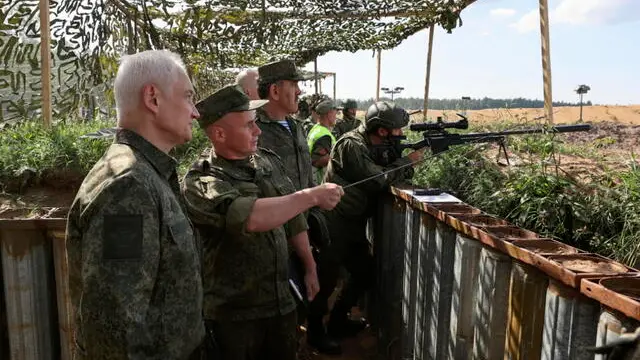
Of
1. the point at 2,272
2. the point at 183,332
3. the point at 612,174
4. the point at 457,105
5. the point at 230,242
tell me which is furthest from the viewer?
the point at 457,105

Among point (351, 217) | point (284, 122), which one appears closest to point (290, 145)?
point (284, 122)

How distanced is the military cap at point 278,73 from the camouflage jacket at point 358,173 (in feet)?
3.30

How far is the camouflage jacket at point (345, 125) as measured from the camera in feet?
31.4

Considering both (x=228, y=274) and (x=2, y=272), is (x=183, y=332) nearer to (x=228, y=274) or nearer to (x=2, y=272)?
(x=228, y=274)

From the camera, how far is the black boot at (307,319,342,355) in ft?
14.9

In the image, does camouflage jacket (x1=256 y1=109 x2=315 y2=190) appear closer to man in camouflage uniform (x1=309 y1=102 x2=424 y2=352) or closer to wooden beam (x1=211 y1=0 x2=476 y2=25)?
man in camouflage uniform (x1=309 y1=102 x2=424 y2=352)

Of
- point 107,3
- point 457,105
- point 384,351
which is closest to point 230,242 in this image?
point 384,351

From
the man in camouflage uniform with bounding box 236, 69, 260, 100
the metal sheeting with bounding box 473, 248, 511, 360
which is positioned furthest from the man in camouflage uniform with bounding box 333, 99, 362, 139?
the metal sheeting with bounding box 473, 248, 511, 360

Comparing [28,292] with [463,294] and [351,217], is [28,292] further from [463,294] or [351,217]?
[351,217]

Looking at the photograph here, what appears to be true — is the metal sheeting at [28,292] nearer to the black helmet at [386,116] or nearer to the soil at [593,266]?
the soil at [593,266]

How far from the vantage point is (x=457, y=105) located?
7.43m

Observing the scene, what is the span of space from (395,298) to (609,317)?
8.57 feet

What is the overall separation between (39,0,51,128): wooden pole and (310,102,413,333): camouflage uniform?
3.79 meters

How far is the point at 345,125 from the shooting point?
31.7 feet
